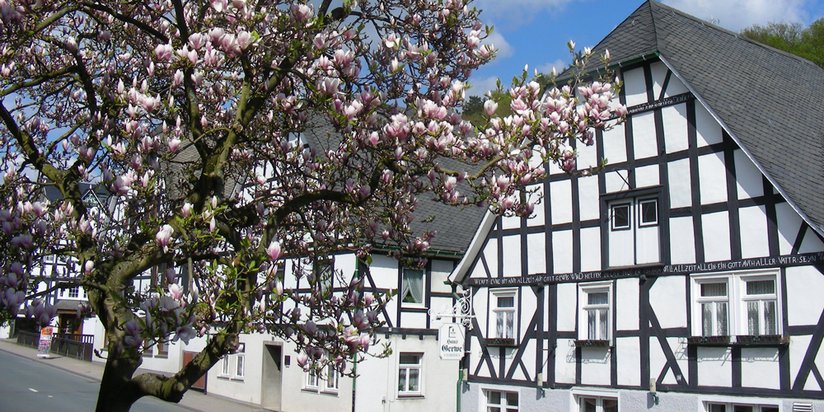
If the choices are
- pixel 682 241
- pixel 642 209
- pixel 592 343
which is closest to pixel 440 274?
pixel 592 343

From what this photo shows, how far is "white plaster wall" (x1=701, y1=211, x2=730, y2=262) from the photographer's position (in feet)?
53.3

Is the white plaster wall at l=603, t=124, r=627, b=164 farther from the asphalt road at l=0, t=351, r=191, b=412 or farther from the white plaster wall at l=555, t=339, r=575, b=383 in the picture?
the asphalt road at l=0, t=351, r=191, b=412

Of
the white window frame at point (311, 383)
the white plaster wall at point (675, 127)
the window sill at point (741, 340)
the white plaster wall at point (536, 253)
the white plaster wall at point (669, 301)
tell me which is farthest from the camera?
the white window frame at point (311, 383)

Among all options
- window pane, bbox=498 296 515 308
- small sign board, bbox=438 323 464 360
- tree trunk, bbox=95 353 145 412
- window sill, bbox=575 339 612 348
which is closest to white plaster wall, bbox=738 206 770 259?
window sill, bbox=575 339 612 348

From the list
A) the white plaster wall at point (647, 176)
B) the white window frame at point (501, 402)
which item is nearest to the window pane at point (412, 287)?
the white window frame at point (501, 402)

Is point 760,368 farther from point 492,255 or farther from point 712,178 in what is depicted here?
point 492,255

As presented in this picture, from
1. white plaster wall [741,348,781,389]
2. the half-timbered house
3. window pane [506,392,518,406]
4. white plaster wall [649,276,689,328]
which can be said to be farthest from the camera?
window pane [506,392,518,406]

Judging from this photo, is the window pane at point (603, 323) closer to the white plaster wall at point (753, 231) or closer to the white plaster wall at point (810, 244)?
the white plaster wall at point (753, 231)

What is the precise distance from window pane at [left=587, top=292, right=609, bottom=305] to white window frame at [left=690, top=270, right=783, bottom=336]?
7.72 ft

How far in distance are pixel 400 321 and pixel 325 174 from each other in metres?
17.4

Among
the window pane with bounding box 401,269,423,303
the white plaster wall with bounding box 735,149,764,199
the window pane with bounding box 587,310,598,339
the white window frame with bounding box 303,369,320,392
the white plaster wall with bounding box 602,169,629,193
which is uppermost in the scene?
the white plaster wall with bounding box 602,169,629,193

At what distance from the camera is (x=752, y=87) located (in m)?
19.1

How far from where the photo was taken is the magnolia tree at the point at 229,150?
5648mm

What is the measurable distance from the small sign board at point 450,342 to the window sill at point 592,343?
Answer: 284 cm
